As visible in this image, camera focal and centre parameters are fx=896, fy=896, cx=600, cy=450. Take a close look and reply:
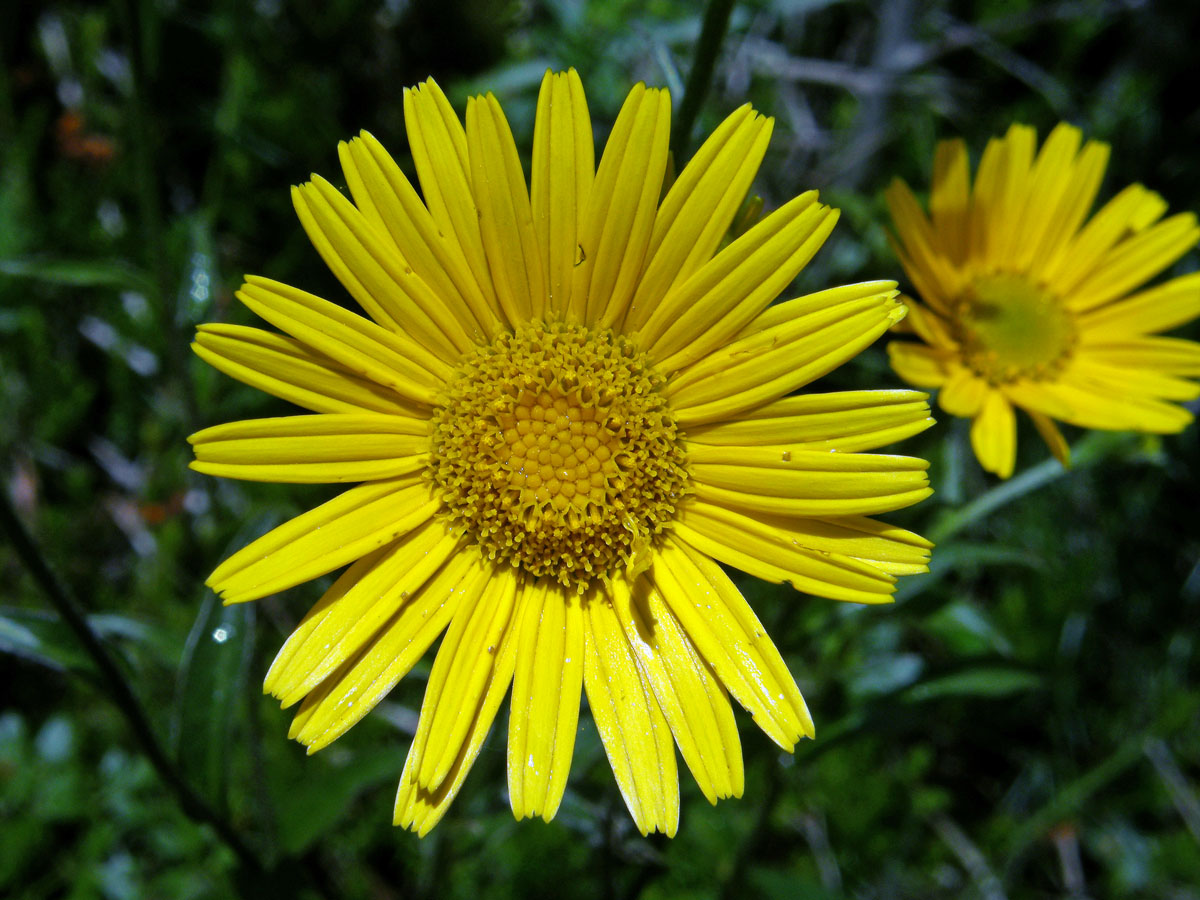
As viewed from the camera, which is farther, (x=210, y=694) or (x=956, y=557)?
(x=956, y=557)

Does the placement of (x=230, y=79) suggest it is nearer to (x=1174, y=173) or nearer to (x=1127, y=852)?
(x=1174, y=173)

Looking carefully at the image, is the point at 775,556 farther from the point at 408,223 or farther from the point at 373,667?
the point at 408,223

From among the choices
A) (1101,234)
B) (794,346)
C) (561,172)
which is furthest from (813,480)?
(1101,234)

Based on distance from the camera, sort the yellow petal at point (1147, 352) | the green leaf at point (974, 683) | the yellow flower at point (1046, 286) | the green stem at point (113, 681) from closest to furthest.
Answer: the green stem at point (113, 681)
the green leaf at point (974, 683)
the yellow flower at point (1046, 286)
the yellow petal at point (1147, 352)

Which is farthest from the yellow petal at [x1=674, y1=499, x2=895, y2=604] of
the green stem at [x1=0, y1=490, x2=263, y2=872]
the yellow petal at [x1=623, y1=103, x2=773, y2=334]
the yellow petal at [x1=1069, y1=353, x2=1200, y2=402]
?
the yellow petal at [x1=1069, y1=353, x2=1200, y2=402]

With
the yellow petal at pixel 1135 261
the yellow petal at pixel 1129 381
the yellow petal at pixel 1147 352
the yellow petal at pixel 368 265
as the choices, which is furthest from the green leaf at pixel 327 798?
the yellow petal at pixel 1135 261

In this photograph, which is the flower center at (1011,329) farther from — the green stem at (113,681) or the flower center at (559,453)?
the green stem at (113,681)

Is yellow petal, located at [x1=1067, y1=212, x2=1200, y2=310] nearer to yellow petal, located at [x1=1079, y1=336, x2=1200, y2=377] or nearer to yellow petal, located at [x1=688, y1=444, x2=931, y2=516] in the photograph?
yellow petal, located at [x1=1079, y1=336, x2=1200, y2=377]

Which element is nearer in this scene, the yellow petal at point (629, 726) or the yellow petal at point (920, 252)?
the yellow petal at point (629, 726)
